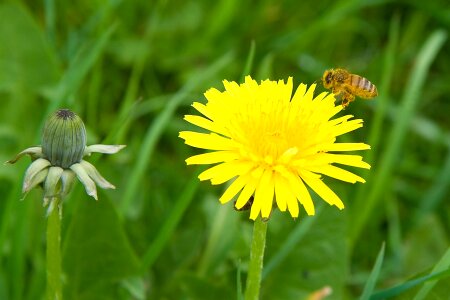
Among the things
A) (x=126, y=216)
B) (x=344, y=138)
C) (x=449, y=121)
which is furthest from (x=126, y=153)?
(x=449, y=121)

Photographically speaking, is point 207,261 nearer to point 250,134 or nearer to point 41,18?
point 250,134

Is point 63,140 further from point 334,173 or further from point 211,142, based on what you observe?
point 334,173

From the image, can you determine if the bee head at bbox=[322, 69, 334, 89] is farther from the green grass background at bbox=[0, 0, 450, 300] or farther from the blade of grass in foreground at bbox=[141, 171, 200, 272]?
the blade of grass in foreground at bbox=[141, 171, 200, 272]

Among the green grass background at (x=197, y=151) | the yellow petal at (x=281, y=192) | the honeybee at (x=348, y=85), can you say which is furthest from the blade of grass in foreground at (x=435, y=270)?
the yellow petal at (x=281, y=192)

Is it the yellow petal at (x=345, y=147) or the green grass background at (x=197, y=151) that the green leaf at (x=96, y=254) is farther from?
the yellow petal at (x=345, y=147)

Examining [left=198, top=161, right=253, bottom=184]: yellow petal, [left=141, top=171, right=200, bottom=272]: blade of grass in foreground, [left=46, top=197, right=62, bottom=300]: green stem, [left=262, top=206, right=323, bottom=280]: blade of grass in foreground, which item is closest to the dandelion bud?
[left=46, top=197, right=62, bottom=300]: green stem
